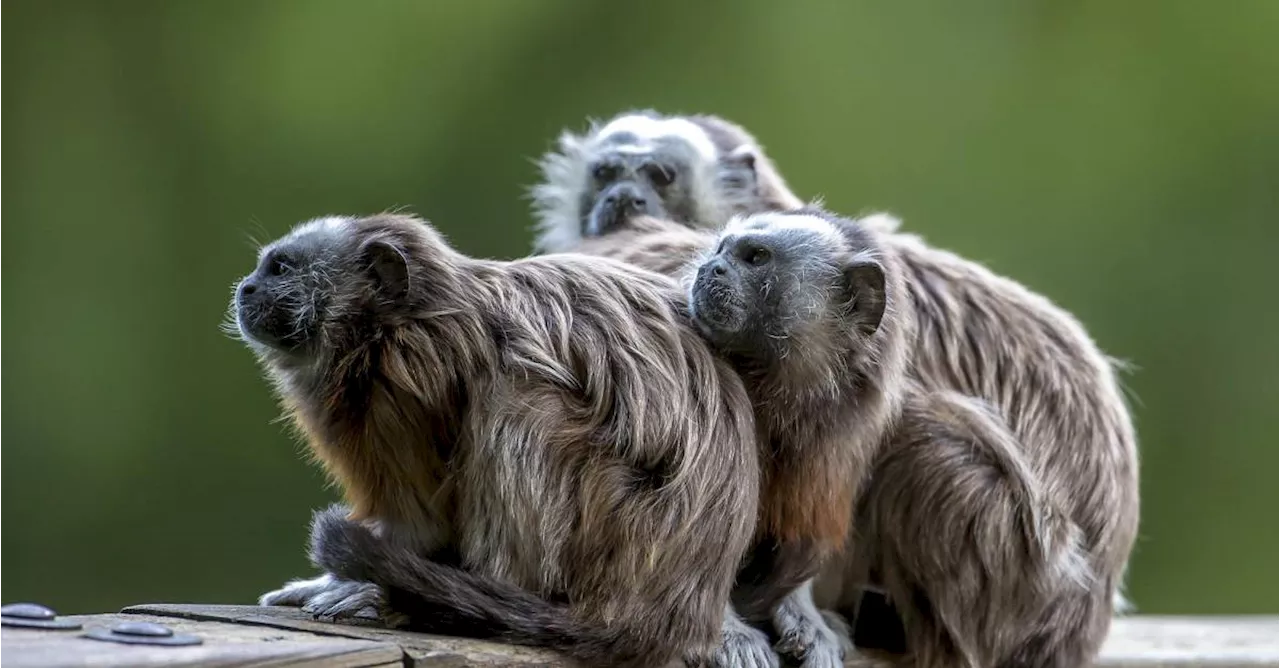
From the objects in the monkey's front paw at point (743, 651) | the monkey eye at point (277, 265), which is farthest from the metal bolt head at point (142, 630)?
the monkey's front paw at point (743, 651)

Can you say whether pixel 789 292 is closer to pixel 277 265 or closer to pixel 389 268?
pixel 389 268

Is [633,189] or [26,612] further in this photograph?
[633,189]

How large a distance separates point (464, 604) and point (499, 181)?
22.4 feet

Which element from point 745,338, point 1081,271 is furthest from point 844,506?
point 1081,271

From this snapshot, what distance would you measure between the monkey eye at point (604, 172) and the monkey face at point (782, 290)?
1.45 meters

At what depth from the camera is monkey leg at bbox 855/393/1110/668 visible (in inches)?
176

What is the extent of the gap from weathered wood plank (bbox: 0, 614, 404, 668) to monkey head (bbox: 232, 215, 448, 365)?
0.72 m

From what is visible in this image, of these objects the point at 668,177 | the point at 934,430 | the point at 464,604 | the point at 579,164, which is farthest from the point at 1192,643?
the point at 464,604

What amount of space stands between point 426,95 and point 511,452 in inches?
274

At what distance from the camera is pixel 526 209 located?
1010cm

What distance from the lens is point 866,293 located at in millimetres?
4234

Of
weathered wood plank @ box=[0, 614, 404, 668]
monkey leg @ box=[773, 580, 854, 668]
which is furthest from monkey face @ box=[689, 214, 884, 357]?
weathered wood plank @ box=[0, 614, 404, 668]

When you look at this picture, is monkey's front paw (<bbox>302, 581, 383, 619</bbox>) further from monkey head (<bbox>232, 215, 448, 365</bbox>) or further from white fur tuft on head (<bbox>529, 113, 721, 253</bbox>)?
white fur tuft on head (<bbox>529, 113, 721, 253</bbox>)

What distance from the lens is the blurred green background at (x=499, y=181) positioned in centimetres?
978
